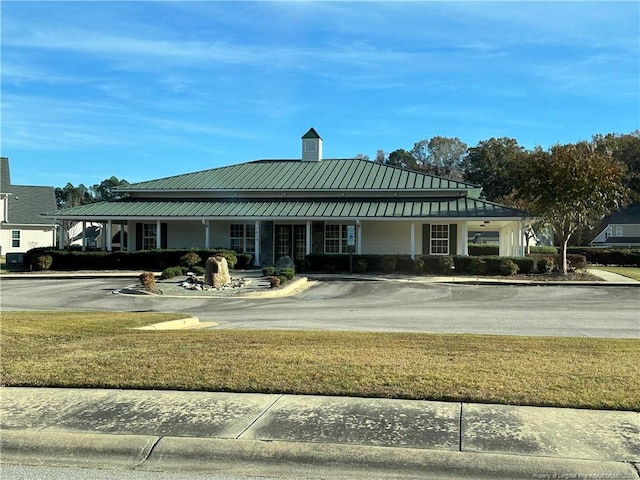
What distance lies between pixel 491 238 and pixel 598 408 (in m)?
76.3

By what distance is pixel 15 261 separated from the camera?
104ft

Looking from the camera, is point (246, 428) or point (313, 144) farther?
point (313, 144)

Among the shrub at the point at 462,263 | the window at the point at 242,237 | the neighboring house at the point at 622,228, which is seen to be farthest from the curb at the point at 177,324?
the neighboring house at the point at 622,228

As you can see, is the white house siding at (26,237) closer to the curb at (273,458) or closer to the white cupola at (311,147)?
the white cupola at (311,147)

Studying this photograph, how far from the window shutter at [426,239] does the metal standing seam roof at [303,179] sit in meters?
2.20

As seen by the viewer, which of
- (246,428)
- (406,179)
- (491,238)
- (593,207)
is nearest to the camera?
(246,428)

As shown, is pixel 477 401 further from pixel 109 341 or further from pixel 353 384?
pixel 109 341

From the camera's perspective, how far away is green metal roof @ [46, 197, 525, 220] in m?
29.9

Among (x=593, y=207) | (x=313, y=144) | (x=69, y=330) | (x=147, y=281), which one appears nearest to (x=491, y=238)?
(x=313, y=144)

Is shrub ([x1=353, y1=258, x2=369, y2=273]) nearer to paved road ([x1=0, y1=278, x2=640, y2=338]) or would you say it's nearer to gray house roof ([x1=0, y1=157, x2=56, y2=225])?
paved road ([x1=0, y1=278, x2=640, y2=338])

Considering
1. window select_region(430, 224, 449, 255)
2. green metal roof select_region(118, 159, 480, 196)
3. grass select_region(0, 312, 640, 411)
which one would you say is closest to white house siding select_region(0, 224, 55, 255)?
green metal roof select_region(118, 159, 480, 196)

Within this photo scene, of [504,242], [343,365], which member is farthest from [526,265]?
[343,365]

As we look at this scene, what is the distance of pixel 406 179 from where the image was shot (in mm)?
33844

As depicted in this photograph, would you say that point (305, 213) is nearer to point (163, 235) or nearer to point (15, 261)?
point (163, 235)
